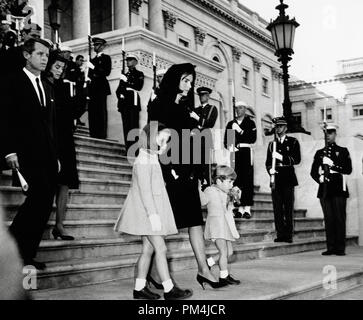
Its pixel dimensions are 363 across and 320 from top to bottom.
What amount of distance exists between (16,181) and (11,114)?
1.76ft

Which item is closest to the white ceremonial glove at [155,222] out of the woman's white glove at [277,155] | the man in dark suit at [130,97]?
the woman's white glove at [277,155]

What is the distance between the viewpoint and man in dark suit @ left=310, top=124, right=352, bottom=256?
29.1 feet

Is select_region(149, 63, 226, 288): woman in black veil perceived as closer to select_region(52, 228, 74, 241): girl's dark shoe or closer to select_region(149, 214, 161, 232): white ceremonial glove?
select_region(149, 214, 161, 232): white ceremonial glove

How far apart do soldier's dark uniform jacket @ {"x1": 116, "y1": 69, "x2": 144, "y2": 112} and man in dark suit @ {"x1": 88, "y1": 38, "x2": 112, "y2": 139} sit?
1.19 feet

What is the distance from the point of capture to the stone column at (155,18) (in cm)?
2752

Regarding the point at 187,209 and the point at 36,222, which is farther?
the point at 187,209

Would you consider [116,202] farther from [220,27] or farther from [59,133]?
[220,27]

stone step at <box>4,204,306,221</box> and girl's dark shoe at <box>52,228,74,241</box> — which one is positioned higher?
stone step at <box>4,204,306,221</box>

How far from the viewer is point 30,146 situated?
4.51m

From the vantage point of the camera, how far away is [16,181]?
14.8ft

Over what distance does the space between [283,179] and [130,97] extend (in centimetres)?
331

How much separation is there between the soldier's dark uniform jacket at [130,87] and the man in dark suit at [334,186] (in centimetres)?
357

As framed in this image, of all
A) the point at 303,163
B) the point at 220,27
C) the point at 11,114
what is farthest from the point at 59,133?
the point at 220,27

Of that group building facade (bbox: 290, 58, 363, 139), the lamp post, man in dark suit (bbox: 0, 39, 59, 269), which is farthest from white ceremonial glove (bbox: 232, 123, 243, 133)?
building facade (bbox: 290, 58, 363, 139)
